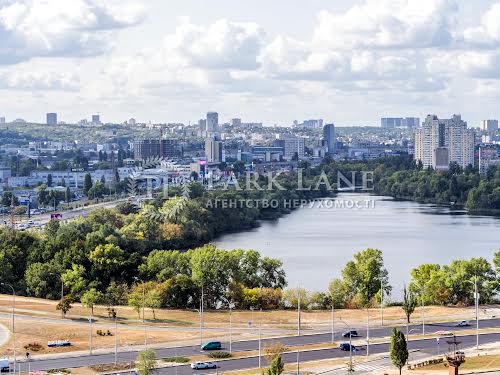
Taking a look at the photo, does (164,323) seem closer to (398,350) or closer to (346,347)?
(346,347)

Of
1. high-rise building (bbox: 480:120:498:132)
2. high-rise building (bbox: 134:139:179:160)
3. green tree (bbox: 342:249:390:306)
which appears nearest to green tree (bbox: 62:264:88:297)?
green tree (bbox: 342:249:390:306)

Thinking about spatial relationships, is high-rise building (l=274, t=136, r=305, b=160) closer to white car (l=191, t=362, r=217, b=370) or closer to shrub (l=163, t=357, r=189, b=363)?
shrub (l=163, t=357, r=189, b=363)

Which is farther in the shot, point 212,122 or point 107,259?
point 212,122

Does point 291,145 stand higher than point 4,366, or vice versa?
point 291,145

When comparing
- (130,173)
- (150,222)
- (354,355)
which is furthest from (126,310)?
(130,173)

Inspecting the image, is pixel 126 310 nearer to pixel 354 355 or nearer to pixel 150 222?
pixel 354 355

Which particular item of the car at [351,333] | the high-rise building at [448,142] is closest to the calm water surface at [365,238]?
the car at [351,333]

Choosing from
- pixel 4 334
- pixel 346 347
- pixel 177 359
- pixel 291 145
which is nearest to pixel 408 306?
pixel 346 347

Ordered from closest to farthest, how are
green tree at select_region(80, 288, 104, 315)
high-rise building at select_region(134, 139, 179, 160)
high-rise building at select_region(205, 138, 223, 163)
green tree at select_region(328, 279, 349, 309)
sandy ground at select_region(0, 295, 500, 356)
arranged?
sandy ground at select_region(0, 295, 500, 356) → green tree at select_region(80, 288, 104, 315) → green tree at select_region(328, 279, 349, 309) → high-rise building at select_region(134, 139, 179, 160) → high-rise building at select_region(205, 138, 223, 163)
